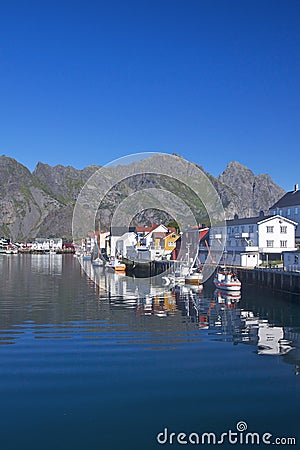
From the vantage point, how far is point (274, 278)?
55906mm

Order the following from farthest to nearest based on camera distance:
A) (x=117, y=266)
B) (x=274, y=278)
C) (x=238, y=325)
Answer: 1. (x=117, y=266)
2. (x=274, y=278)
3. (x=238, y=325)

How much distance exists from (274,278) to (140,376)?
39102 mm

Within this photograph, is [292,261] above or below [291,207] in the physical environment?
below

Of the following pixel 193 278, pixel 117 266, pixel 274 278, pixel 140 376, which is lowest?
pixel 140 376

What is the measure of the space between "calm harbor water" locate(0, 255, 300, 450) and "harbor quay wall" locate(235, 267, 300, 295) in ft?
39.8

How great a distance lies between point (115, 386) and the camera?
18.6 m

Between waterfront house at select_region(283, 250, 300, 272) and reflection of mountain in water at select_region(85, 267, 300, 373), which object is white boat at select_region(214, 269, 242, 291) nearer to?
reflection of mountain in water at select_region(85, 267, 300, 373)

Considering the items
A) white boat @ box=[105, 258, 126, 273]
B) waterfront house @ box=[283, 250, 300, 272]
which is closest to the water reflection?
waterfront house @ box=[283, 250, 300, 272]

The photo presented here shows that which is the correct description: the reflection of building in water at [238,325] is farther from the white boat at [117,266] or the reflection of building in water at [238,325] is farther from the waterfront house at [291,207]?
the white boat at [117,266]

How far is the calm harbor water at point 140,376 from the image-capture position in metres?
14.8

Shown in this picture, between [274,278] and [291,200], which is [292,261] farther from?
[291,200]

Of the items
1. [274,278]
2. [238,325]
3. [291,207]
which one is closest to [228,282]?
[274,278]

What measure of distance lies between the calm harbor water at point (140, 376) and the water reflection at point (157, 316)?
0.45 feet

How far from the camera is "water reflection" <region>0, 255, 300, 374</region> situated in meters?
28.4
